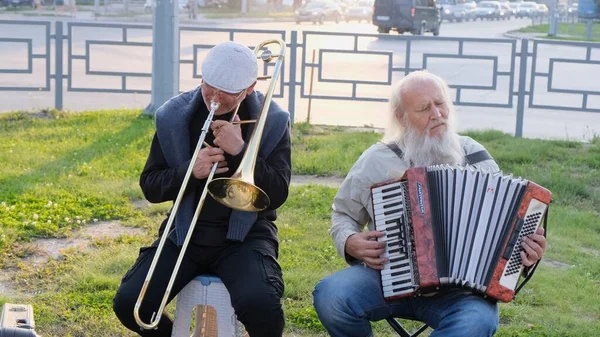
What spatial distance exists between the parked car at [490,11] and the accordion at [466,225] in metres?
53.4

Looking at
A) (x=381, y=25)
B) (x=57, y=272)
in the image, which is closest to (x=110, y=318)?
(x=57, y=272)

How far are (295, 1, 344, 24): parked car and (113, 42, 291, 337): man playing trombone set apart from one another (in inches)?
1455

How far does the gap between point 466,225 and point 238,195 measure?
87cm

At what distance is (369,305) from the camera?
381cm

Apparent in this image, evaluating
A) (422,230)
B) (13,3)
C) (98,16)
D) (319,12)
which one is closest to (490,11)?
(319,12)

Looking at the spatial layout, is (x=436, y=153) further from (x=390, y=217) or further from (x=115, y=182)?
(x=115, y=182)

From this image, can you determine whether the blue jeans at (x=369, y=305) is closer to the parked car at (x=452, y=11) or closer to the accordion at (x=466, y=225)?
the accordion at (x=466, y=225)

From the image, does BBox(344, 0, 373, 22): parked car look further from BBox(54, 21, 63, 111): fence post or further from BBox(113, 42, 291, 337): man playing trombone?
BBox(113, 42, 291, 337): man playing trombone

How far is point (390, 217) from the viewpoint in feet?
12.1

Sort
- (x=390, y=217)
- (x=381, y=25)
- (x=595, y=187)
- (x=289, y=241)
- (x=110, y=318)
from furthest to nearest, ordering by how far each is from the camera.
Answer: (x=381, y=25) → (x=595, y=187) → (x=289, y=241) → (x=110, y=318) → (x=390, y=217)

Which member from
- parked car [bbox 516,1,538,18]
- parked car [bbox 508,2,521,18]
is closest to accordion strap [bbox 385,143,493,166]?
parked car [bbox 508,2,521,18]

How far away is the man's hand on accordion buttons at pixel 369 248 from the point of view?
3.71m

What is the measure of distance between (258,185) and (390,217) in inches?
21.9

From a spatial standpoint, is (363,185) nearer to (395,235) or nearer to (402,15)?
(395,235)
